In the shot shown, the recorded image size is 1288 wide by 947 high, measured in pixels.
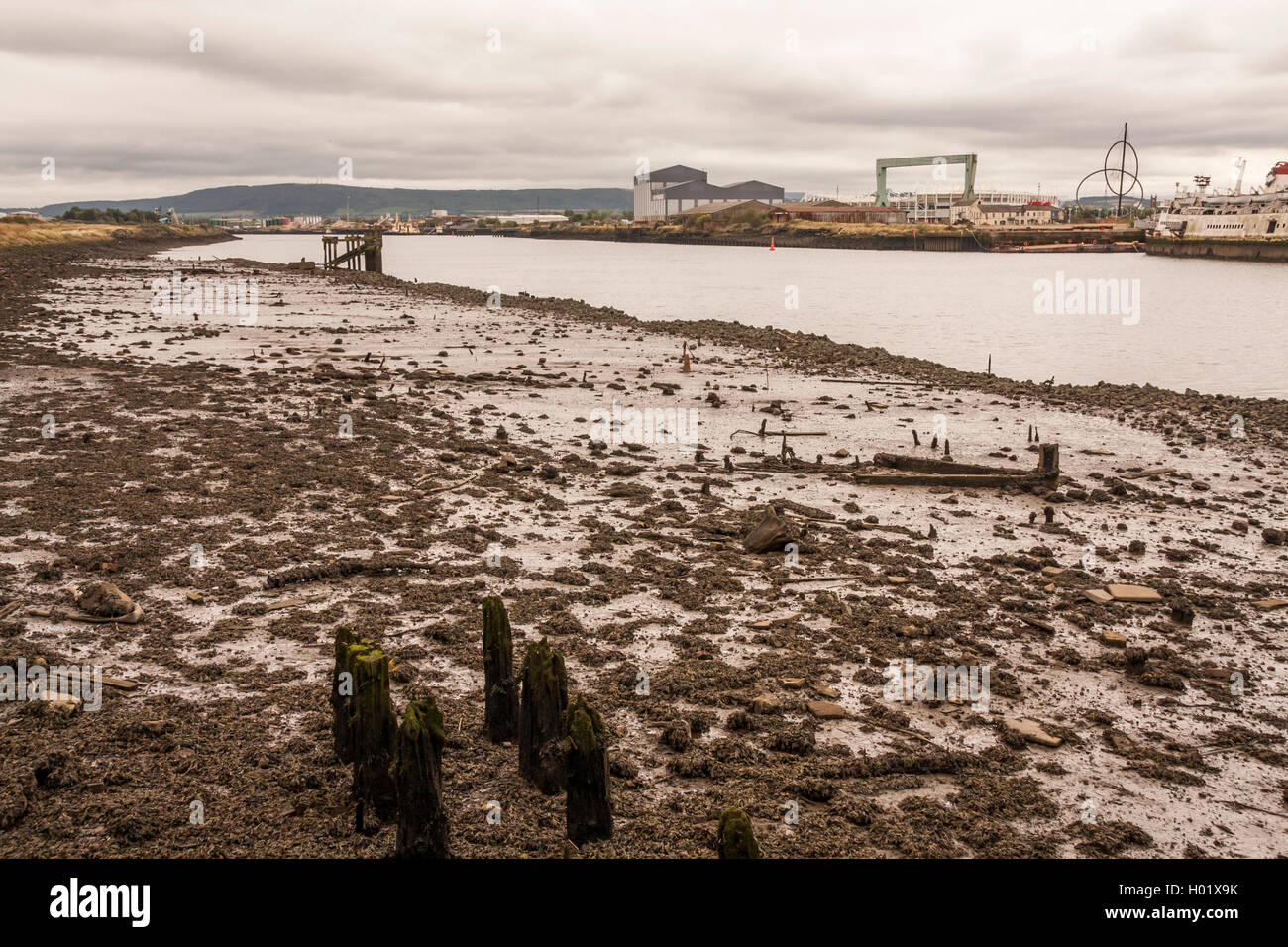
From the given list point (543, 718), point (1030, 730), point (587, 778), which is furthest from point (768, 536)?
point (587, 778)

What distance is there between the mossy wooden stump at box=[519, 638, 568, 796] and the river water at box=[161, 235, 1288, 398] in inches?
1165

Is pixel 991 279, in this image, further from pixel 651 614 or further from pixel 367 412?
pixel 651 614

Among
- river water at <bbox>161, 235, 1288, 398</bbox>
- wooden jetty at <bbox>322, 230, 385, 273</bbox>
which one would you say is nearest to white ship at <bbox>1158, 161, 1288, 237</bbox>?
river water at <bbox>161, 235, 1288, 398</bbox>

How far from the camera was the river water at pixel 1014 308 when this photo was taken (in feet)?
122

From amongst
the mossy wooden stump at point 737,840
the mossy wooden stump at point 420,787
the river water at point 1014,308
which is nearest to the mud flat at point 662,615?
the mossy wooden stump at point 420,787

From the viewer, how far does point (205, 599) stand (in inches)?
358

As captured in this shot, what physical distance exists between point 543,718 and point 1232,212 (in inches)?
6635

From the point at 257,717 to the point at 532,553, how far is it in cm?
437

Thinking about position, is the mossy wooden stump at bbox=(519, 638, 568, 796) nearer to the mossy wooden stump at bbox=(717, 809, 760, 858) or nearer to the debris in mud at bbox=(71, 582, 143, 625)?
the mossy wooden stump at bbox=(717, 809, 760, 858)

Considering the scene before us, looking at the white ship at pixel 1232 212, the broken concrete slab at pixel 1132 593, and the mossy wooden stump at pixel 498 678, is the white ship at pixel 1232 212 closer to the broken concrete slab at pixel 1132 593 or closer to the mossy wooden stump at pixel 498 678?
the broken concrete slab at pixel 1132 593

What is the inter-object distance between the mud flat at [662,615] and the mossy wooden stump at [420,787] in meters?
0.27

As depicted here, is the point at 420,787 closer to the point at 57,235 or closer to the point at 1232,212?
the point at 57,235

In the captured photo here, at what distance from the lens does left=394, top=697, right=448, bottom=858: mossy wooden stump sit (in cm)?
523

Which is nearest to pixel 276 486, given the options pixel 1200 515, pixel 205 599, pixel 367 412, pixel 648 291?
pixel 205 599
